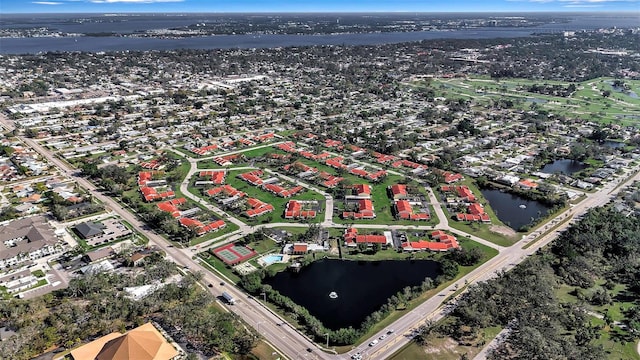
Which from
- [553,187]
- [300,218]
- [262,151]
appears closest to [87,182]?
[262,151]

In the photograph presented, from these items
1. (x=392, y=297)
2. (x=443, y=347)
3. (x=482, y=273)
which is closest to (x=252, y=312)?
(x=392, y=297)

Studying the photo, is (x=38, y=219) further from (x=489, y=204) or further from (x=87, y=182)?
(x=489, y=204)

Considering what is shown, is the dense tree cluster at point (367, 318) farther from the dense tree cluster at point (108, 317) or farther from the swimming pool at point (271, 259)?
the dense tree cluster at point (108, 317)

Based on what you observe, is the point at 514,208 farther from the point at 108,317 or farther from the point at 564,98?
the point at 564,98

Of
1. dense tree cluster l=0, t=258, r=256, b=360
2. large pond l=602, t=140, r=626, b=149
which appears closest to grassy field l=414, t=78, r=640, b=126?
large pond l=602, t=140, r=626, b=149

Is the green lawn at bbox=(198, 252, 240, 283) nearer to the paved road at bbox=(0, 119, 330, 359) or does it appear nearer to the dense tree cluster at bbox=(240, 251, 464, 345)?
the paved road at bbox=(0, 119, 330, 359)

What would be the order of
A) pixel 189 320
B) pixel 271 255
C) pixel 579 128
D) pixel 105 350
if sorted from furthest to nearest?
1. pixel 579 128
2. pixel 271 255
3. pixel 189 320
4. pixel 105 350
